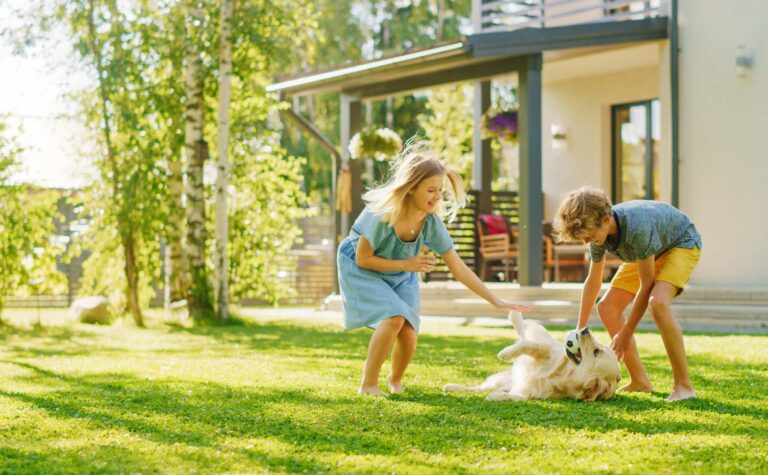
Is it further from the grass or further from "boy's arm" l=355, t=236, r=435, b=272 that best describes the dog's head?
"boy's arm" l=355, t=236, r=435, b=272

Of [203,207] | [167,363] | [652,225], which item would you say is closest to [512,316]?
[652,225]

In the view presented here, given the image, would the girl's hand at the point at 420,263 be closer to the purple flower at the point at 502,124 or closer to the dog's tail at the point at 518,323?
the dog's tail at the point at 518,323

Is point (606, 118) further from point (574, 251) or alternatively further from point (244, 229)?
point (244, 229)

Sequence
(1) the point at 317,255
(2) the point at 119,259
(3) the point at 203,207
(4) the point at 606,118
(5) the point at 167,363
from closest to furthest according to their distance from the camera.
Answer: (5) the point at 167,363 → (3) the point at 203,207 → (2) the point at 119,259 → (4) the point at 606,118 → (1) the point at 317,255

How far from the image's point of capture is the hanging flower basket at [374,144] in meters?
13.3

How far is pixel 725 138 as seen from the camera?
1134cm

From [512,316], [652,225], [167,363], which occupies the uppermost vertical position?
[652,225]

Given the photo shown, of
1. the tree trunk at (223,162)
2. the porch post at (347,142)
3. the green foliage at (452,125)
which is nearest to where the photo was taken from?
the tree trunk at (223,162)

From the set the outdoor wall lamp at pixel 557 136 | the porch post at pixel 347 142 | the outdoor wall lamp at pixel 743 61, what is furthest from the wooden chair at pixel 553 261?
the outdoor wall lamp at pixel 743 61

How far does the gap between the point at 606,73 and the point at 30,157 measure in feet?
27.1

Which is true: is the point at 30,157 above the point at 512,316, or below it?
above

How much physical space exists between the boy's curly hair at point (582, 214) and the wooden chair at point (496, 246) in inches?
354

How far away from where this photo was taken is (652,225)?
4.71m

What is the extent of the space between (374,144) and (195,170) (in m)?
2.51
